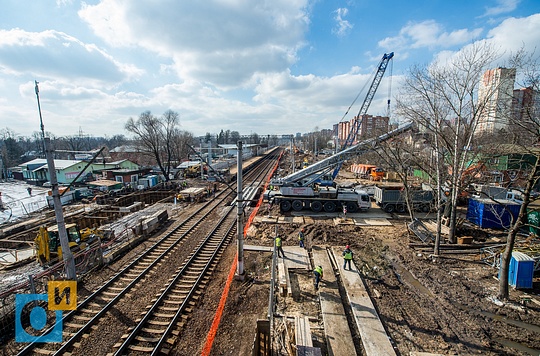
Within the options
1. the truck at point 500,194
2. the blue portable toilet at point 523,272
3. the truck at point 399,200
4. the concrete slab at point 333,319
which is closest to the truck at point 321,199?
the truck at point 399,200

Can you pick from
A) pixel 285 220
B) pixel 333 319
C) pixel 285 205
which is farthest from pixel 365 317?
pixel 285 205

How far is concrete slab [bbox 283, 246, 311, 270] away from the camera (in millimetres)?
11766

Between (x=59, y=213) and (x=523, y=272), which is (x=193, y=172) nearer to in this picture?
(x=59, y=213)

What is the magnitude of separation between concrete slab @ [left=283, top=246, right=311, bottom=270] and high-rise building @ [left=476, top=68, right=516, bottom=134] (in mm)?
9541

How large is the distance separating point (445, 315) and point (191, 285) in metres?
9.41

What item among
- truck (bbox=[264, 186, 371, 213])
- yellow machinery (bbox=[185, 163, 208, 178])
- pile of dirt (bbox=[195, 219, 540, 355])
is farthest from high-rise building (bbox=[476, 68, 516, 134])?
yellow machinery (bbox=[185, 163, 208, 178])

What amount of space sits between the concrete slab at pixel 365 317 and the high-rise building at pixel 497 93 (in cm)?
813

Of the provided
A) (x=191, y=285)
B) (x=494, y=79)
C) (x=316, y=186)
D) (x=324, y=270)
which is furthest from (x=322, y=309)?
(x=316, y=186)

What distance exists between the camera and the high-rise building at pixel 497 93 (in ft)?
31.7

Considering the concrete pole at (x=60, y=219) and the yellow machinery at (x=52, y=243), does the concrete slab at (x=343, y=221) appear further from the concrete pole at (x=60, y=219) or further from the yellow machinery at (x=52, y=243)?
the concrete pole at (x=60, y=219)

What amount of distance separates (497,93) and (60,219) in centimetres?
1898

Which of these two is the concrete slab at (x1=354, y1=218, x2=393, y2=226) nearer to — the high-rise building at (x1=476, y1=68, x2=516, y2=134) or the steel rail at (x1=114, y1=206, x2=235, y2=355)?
the high-rise building at (x1=476, y1=68, x2=516, y2=134)

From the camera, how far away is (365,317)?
832 cm

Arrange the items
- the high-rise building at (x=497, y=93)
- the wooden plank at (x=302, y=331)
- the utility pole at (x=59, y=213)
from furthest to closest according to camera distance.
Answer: the high-rise building at (x=497, y=93) < the utility pole at (x=59, y=213) < the wooden plank at (x=302, y=331)
